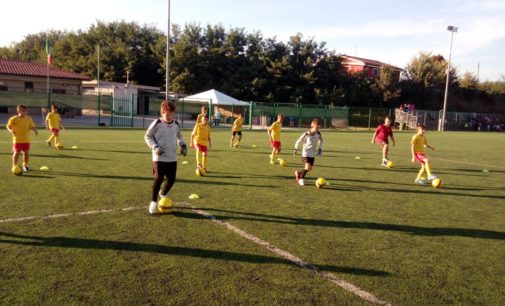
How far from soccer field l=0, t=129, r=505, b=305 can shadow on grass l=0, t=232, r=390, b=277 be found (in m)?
0.02

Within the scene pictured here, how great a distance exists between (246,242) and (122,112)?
3028 centimetres

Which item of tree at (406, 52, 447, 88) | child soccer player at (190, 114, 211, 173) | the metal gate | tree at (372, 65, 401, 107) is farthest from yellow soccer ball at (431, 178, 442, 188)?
tree at (406, 52, 447, 88)

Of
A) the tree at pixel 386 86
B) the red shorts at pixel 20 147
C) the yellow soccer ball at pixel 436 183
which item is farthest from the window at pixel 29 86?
the yellow soccer ball at pixel 436 183

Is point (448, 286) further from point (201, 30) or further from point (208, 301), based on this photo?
point (201, 30)

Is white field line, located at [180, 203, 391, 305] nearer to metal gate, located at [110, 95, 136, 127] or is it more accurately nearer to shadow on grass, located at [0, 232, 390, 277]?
shadow on grass, located at [0, 232, 390, 277]

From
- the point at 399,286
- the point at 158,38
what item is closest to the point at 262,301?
the point at 399,286

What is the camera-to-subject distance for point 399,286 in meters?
4.43

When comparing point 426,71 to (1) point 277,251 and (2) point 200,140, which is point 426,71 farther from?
(1) point 277,251

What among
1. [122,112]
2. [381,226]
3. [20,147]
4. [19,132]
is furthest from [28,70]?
[381,226]

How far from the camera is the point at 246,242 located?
564 cm

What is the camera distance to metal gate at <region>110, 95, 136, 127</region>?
1299 inches

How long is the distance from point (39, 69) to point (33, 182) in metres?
41.0

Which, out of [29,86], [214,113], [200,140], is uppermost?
[29,86]

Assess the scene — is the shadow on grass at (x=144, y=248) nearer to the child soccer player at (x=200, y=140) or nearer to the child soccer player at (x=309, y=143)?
the child soccer player at (x=309, y=143)
